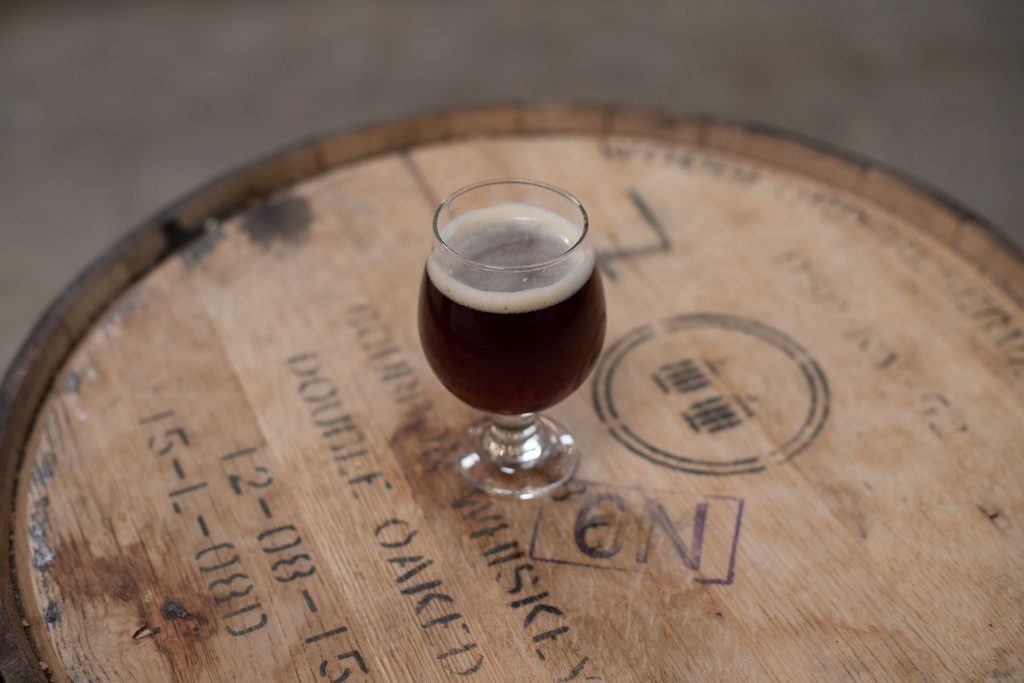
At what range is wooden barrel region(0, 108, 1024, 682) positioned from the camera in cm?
106

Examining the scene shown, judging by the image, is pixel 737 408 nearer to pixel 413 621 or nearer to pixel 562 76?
pixel 413 621

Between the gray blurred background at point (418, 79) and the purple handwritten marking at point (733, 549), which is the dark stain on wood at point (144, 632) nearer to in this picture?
the purple handwritten marking at point (733, 549)

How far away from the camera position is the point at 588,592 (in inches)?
43.5

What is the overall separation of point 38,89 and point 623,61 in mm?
1997

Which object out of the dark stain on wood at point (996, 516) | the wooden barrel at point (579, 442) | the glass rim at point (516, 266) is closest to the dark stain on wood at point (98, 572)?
the wooden barrel at point (579, 442)

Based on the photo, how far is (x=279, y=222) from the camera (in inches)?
62.2

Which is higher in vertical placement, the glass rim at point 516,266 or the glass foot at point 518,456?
the glass rim at point 516,266

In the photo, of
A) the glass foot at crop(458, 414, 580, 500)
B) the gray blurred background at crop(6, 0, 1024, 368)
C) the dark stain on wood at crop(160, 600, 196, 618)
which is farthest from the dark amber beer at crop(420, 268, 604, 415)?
the gray blurred background at crop(6, 0, 1024, 368)

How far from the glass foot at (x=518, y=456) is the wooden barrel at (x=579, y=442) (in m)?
0.02

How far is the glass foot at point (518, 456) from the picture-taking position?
122 cm

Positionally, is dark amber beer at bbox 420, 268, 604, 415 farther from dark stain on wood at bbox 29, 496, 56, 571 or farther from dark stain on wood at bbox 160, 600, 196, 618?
dark stain on wood at bbox 29, 496, 56, 571

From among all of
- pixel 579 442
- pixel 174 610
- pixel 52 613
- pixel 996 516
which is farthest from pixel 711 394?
pixel 52 613

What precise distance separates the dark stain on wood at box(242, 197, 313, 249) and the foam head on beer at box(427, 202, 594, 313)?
475 millimetres

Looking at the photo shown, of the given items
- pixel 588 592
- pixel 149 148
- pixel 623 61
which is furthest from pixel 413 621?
pixel 623 61
